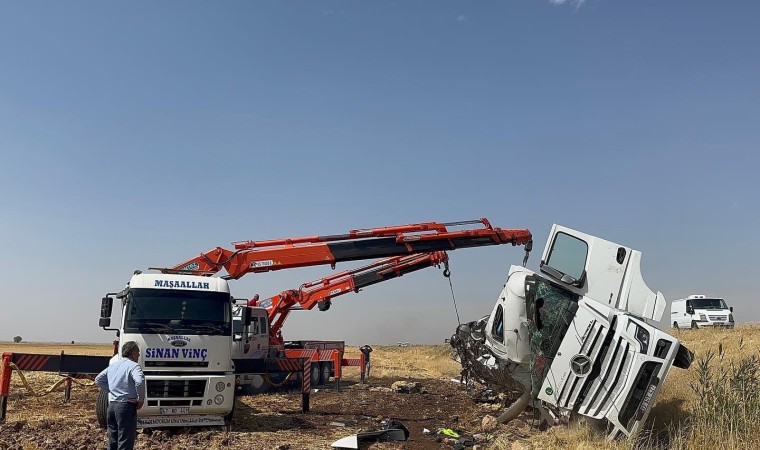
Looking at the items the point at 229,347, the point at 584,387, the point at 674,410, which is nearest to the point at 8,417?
the point at 229,347

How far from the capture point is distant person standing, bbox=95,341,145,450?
24.9 ft

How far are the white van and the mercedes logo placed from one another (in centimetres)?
2575

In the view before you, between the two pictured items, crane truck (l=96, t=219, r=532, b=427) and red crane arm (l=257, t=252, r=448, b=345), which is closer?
crane truck (l=96, t=219, r=532, b=427)

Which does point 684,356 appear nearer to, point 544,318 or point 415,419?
point 544,318

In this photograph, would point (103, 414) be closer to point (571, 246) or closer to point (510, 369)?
point (510, 369)

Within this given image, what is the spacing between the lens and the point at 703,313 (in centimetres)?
3161

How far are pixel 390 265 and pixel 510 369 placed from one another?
852cm

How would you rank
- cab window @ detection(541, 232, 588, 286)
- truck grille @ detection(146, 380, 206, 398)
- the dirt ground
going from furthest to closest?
1. truck grille @ detection(146, 380, 206, 398)
2. cab window @ detection(541, 232, 588, 286)
3. the dirt ground

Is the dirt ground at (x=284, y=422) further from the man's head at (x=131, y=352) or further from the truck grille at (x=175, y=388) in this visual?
the man's head at (x=131, y=352)

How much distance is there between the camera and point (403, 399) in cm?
1638

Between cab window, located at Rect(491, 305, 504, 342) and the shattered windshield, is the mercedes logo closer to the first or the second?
the shattered windshield

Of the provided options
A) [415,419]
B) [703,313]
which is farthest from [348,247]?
[703,313]

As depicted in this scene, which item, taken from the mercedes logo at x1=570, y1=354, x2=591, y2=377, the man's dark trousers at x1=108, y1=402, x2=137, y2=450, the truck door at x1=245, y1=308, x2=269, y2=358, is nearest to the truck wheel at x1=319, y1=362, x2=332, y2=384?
the truck door at x1=245, y1=308, x2=269, y2=358

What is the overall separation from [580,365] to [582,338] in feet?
1.40
